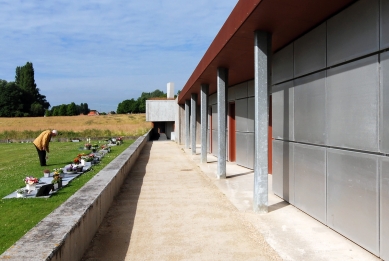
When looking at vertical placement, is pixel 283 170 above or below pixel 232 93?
below

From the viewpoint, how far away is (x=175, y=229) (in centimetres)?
602

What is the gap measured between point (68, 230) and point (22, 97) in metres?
105

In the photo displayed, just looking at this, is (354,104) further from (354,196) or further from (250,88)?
(250,88)

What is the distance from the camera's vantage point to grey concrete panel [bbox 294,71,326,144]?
6.20m

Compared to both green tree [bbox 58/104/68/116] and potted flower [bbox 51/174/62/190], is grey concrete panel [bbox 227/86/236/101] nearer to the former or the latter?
potted flower [bbox 51/174/62/190]

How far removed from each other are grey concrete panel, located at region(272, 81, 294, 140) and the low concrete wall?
378 centimetres

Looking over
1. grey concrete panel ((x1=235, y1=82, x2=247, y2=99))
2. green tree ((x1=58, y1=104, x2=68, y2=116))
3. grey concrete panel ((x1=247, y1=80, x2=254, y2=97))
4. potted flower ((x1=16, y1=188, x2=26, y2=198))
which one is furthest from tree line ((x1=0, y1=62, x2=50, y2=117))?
potted flower ((x1=16, y1=188, x2=26, y2=198))

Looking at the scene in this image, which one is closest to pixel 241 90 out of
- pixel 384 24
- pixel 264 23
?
pixel 264 23

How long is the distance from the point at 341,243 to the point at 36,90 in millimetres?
116505

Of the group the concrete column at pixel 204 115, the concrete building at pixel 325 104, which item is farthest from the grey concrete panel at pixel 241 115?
the concrete building at pixel 325 104

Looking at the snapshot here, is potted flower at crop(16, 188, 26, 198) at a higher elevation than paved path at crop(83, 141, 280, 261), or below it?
higher

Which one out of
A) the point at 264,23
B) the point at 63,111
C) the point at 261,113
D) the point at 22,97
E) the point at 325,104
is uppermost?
the point at 22,97

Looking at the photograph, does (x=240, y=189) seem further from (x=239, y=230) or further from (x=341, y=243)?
(x=341, y=243)

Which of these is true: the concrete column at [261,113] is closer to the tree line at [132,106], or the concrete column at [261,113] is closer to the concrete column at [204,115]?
the concrete column at [204,115]
